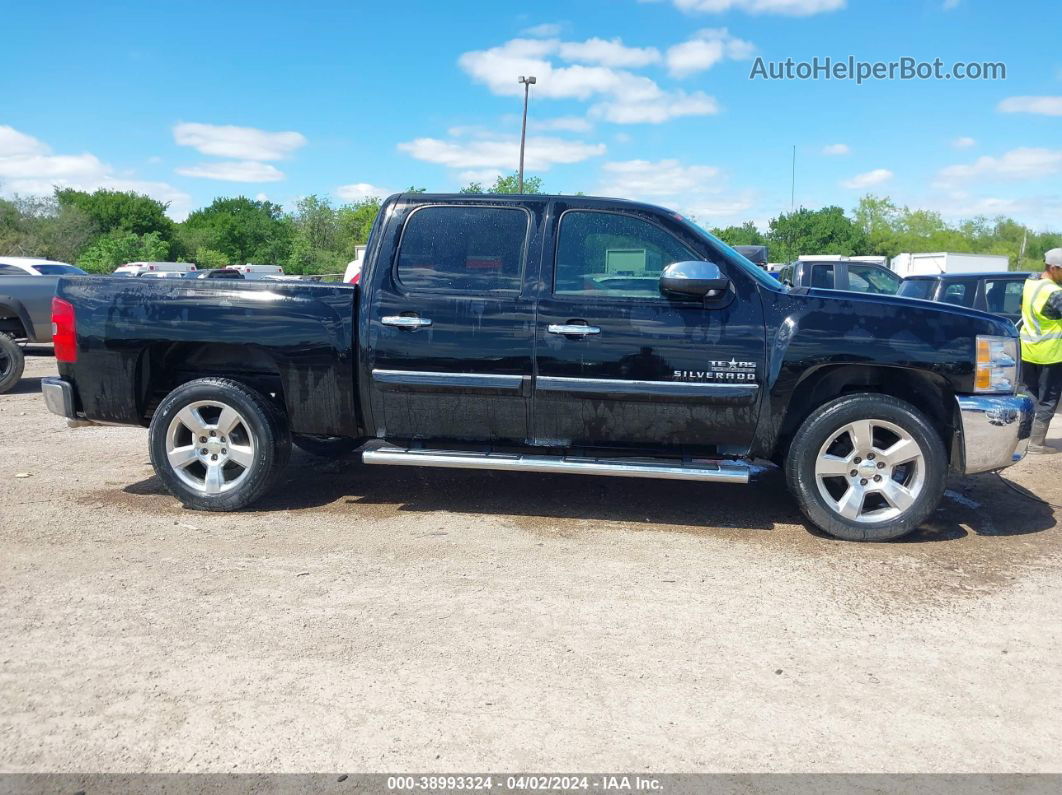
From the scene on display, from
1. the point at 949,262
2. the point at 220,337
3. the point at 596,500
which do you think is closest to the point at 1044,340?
the point at 596,500

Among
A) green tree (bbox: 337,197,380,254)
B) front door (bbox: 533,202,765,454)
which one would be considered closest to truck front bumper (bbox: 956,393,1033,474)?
front door (bbox: 533,202,765,454)

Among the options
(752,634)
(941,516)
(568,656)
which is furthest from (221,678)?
(941,516)

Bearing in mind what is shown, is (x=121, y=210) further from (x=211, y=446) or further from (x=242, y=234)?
(x=211, y=446)

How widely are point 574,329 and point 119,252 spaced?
51.1 metres

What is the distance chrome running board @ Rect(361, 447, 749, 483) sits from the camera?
15.9ft

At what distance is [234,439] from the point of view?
5.40m

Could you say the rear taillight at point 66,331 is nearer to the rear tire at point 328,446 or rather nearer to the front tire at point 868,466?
the rear tire at point 328,446

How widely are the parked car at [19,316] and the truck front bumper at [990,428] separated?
10.4 meters

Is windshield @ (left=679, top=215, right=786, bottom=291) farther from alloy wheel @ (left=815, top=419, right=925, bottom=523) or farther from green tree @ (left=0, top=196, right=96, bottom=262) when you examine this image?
green tree @ (left=0, top=196, right=96, bottom=262)

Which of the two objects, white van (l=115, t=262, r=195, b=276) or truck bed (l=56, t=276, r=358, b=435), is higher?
white van (l=115, t=262, r=195, b=276)

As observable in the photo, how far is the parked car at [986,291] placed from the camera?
990 centimetres

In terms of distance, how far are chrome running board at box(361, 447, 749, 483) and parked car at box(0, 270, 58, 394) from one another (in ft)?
24.6

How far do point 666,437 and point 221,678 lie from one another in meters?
2.83

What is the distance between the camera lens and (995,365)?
481 centimetres
